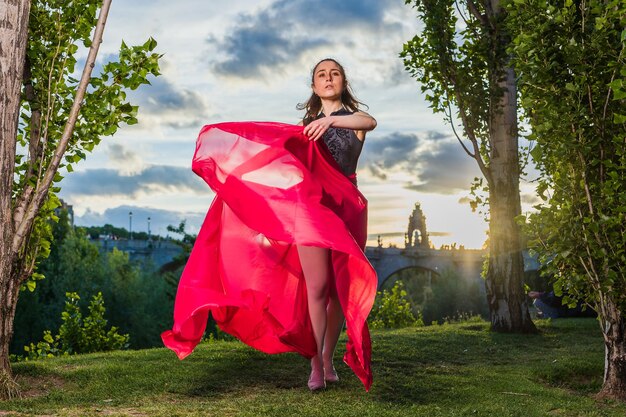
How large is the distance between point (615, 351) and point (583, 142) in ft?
6.62

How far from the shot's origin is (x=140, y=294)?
4200 cm

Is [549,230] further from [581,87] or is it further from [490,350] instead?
[490,350]

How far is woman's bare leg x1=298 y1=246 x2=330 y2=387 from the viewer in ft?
18.3

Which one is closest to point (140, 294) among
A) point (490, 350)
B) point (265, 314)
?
point (490, 350)

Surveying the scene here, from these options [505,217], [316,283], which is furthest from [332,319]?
[505,217]

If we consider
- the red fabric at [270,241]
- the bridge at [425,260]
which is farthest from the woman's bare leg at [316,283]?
the bridge at [425,260]

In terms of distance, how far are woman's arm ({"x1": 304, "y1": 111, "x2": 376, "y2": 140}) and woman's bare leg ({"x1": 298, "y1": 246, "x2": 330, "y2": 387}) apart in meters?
0.91

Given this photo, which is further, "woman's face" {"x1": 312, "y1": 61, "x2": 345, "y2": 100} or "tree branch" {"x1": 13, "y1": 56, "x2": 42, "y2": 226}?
"tree branch" {"x1": 13, "y1": 56, "x2": 42, "y2": 226}

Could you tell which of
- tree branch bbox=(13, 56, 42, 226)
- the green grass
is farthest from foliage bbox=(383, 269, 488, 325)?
tree branch bbox=(13, 56, 42, 226)

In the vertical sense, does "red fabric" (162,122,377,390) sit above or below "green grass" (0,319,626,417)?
above

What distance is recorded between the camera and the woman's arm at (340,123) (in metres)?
5.57

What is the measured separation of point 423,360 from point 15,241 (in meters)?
4.71

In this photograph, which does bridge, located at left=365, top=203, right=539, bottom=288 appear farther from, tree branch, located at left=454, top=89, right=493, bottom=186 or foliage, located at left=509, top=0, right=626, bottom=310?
foliage, located at left=509, top=0, right=626, bottom=310

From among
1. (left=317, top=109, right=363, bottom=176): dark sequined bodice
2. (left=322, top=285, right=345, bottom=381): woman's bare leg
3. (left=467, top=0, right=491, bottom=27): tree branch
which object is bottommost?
(left=322, top=285, right=345, bottom=381): woman's bare leg
